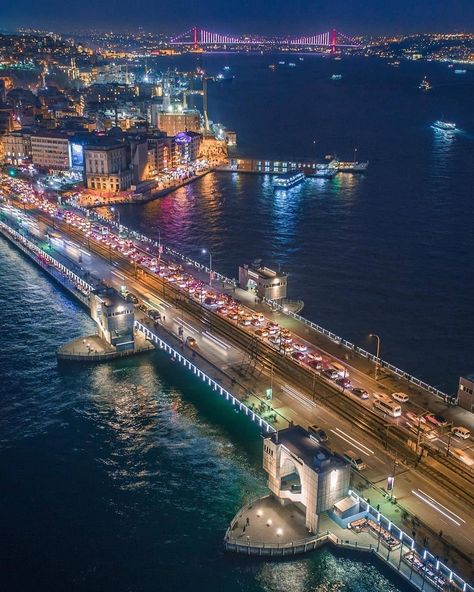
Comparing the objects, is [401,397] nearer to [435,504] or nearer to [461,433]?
[461,433]

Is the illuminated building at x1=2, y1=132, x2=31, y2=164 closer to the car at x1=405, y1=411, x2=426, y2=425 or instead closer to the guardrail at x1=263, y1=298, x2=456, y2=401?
the guardrail at x1=263, y1=298, x2=456, y2=401

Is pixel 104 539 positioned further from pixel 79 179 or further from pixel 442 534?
pixel 79 179

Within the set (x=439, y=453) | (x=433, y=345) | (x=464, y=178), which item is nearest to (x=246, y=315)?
(x=433, y=345)

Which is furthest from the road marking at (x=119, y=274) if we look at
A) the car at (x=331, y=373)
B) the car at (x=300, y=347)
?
the car at (x=331, y=373)

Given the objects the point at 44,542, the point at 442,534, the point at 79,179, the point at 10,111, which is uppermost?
the point at 10,111

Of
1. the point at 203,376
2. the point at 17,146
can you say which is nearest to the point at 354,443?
the point at 203,376

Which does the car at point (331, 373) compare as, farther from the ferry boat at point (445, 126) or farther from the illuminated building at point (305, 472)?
the ferry boat at point (445, 126)
